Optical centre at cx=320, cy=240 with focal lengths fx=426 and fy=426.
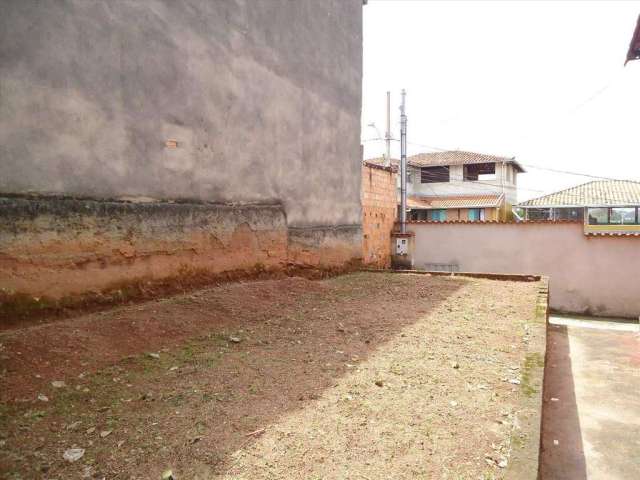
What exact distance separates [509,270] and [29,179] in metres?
13.0

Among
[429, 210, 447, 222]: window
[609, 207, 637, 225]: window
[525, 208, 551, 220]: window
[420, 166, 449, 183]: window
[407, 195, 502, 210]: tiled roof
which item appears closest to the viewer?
[609, 207, 637, 225]: window

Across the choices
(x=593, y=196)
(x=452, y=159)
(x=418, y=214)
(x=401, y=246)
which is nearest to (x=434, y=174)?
(x=452, y=159)

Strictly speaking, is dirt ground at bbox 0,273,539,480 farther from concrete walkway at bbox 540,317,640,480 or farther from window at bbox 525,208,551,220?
window at bbox 525,208,551,220

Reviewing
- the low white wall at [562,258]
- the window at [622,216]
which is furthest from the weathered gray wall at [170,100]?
the window at [622,216]

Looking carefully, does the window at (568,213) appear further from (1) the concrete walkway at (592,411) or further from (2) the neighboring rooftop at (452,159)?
(1) the concrete walkway at (592,411)

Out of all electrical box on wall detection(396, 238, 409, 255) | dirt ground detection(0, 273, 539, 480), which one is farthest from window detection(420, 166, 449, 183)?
dirt ground detection(0, 273, 539, 480)

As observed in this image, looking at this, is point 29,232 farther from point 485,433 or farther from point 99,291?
point 485,433

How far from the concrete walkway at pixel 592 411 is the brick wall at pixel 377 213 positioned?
15.4ft

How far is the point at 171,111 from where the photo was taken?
4.11 meters

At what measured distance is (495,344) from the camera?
4004mm

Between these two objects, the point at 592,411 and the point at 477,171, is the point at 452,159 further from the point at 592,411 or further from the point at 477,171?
the point at 592,411

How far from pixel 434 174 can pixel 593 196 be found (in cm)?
1000

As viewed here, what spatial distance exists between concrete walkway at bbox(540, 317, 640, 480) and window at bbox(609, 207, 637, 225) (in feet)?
65.4

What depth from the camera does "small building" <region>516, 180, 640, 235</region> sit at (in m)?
24.3
